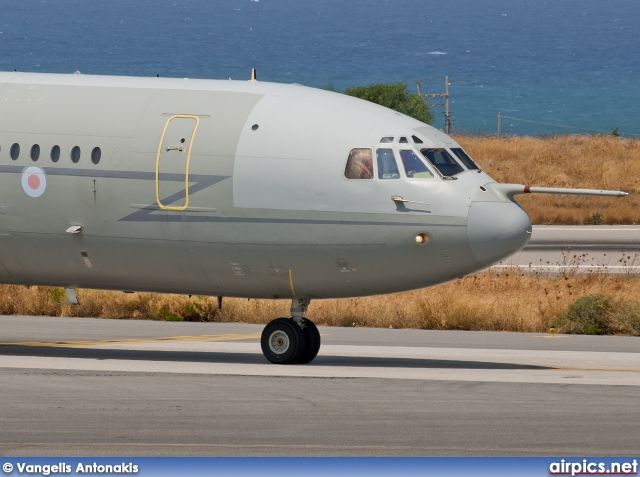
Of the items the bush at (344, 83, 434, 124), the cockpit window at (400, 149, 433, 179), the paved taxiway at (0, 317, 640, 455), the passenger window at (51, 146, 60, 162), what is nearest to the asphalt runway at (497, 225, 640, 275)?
the paved taxiway at (0, 317, 640, 455)

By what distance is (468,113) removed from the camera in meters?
184

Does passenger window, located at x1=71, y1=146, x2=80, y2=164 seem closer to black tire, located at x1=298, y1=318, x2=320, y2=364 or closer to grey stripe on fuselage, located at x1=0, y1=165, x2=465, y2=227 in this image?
grey stripe on fuselage, located at x1=0, y1=165, x2=465, y2=227

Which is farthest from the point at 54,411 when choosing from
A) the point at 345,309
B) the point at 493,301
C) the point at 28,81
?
the point at 493,301

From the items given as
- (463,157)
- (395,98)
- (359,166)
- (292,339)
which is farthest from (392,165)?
(395,98)

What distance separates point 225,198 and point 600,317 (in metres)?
12.7

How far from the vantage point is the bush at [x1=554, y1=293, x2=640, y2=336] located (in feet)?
102

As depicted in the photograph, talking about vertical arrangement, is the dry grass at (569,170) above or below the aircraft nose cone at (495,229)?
above

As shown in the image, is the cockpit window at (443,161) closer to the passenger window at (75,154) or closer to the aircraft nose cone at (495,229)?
the aircraft nose cone at (495,229)

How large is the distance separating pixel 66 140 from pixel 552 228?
35883 mm

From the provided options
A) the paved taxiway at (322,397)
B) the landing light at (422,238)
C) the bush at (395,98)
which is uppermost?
the bush at (395,98)

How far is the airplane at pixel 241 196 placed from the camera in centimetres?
2162

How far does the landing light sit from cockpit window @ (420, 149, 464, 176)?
1077 millimetres

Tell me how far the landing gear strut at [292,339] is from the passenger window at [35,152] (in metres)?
4.96

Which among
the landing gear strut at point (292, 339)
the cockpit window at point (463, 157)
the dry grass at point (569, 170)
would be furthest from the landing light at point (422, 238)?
the dry grass at point (569, 170)
